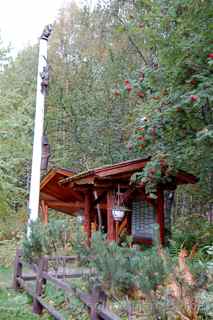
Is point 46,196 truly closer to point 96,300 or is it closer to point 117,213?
point 117,213

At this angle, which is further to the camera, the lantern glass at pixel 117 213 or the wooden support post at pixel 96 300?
the lantern glass at pixel 117 213

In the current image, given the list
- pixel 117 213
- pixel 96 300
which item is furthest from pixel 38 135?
pixel 96 300

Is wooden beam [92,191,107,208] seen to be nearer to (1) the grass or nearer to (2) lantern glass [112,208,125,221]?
(2) lantern glass [112,208,125,221]

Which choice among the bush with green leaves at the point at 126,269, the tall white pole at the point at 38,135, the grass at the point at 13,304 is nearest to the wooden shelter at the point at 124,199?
the tall white pole at the point at 38,135

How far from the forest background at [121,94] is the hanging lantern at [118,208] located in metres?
1.10

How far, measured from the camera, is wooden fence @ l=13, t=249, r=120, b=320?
3.48 metres

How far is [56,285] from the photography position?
4.52 meters

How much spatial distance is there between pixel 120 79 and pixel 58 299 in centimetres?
934

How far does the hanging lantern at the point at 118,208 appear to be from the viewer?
22.7 feet

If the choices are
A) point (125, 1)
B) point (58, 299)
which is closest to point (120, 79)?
point (125, 1)

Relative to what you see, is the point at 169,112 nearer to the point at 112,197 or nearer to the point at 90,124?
the point at 112,197

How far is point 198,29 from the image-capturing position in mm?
5570

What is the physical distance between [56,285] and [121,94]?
3.70 meters

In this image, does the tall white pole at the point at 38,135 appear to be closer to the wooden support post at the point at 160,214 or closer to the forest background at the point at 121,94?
the forest background at the point at 121,94
